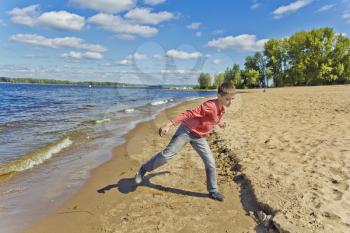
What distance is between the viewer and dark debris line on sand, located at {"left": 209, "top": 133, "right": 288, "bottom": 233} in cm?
432

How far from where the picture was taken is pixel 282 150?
301 inches

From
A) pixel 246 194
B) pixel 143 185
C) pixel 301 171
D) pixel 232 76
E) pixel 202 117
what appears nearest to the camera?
pixel 202 117

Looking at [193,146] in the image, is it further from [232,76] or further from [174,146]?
[232,76]

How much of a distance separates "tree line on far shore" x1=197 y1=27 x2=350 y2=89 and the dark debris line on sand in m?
63.2

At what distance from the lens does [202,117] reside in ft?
A: 16.6

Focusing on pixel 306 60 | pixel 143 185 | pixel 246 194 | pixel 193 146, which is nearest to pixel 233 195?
pixel 246 194

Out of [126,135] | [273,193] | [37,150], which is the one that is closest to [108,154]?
[37,150]

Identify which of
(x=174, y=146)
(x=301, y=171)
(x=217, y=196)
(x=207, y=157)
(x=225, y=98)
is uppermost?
(x=225, y=98)

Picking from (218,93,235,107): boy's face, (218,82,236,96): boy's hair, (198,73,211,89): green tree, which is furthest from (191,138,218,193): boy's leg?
(198,73,211,89): green tree

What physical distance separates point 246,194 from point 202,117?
5.73 ft

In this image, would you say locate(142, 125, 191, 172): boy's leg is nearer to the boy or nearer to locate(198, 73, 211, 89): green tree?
the boy

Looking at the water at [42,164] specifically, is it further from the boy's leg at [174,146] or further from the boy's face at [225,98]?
the boy's face at [225,98]

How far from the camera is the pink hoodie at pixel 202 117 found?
4988 millimetres

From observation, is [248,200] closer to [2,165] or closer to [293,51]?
[2,165]
